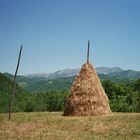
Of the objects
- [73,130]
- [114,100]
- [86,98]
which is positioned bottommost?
[73,130]

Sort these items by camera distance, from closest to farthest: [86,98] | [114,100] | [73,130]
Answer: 1. [73,130]
2. [86,98]
3. [114,100]

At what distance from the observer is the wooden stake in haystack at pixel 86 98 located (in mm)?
27328

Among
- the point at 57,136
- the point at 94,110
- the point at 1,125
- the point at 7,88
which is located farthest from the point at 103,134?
the point at 7,88

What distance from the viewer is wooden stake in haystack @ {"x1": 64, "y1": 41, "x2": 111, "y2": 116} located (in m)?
27.3

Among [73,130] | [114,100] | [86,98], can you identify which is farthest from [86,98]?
[114,100]

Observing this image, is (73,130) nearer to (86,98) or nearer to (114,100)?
(86,98)

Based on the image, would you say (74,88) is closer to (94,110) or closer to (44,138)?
(94,110)

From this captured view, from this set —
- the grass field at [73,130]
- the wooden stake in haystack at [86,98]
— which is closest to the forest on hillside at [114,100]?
the wooden stake in haystack at [86,98]

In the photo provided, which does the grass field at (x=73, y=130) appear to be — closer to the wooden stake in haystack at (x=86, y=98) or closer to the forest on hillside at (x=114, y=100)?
the wooden stake in haystack at (x=86, y=98)

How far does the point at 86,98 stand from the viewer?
27547mm

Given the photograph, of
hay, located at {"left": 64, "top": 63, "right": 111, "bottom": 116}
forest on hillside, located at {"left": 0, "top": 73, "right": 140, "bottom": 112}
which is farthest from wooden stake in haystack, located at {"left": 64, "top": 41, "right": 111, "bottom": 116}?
forest on hillside, located at {"left": 0, "top": 73, "right": 140, "bottom": 112}

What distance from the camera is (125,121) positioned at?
22297 millimetres

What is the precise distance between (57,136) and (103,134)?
2.36 meters

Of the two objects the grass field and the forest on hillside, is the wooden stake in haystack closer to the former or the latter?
the grass field
